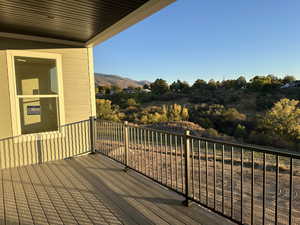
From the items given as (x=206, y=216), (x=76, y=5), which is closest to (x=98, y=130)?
(x=76, y=5)

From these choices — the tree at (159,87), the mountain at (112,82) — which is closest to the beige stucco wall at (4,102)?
the mountain at (112,82)

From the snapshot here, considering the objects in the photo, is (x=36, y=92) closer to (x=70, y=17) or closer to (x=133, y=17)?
(x=70, y=17)

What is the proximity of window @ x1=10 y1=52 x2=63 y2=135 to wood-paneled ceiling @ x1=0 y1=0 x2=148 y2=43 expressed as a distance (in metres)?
0.56

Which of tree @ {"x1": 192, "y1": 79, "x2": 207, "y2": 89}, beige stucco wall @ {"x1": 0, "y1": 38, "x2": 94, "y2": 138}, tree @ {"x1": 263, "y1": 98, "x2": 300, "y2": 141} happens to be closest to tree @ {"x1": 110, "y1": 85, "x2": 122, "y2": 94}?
tree @ {"x1": 192, "y1": 79, "x2": 207, "y2": 89}

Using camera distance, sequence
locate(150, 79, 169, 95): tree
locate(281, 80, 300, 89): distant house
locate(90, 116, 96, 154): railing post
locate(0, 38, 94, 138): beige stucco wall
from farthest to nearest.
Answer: locate(150, 79, 169, 95): tree, locate(281, 80, 300, 89): distant house, locate(90, 116, 96, 154): railing post, locate(0, 38, 94, 138): beige stucco wall

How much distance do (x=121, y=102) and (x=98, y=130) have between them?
20.9 metres

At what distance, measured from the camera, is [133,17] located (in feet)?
10.4

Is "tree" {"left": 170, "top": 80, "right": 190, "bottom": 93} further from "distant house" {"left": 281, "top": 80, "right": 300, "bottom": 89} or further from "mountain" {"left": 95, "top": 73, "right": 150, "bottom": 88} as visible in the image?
"distant house" {"left": 281, "top": 80, "right": 300, "bottom": 89}

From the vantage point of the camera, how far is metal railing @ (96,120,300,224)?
1.76m

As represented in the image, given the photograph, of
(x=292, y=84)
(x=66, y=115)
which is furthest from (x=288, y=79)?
(x=66, y=115)

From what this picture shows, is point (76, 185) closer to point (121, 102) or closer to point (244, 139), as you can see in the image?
point (244, 139)

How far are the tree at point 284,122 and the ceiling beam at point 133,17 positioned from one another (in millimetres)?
15621

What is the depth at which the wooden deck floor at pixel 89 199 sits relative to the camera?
2.19 metres

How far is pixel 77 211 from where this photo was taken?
2.36m
